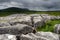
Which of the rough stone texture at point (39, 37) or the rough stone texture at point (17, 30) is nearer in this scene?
the rough stone texture at point (39, 37)

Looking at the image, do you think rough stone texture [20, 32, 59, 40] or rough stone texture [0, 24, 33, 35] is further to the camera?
rough stone texture [0, 24, 33, 35]

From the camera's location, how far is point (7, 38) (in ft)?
38.4

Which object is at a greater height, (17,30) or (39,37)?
(17,30)

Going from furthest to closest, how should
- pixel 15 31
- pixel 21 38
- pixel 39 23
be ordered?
1. pixel 39 23
2. pixel 15 31
3. pixel 21 38

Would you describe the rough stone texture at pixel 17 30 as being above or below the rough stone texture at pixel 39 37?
above

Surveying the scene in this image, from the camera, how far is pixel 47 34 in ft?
42.6

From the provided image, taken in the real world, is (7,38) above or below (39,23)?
above

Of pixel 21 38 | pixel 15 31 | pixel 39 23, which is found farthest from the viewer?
pixel 39 23

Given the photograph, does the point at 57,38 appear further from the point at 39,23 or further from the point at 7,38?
the point at 39,23

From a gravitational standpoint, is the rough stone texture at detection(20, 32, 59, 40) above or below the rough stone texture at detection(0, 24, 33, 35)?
below

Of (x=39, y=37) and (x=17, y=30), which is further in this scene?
(x=17, y=30)

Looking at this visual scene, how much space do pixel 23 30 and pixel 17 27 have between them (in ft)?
2.10

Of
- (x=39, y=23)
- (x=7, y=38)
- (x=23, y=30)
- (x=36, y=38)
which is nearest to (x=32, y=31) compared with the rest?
(x=23, y=30)

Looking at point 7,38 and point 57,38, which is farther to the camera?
point 57,38
